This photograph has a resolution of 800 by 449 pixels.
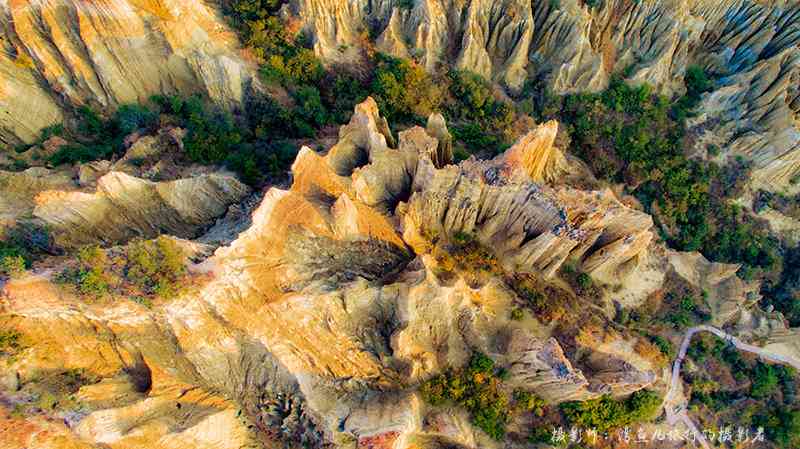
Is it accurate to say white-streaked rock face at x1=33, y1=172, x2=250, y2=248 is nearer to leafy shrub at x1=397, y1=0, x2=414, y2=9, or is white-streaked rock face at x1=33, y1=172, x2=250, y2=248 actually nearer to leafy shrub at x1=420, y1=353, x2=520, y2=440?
leafy shrub at x1=420, y1=353, x2=520, y2=440

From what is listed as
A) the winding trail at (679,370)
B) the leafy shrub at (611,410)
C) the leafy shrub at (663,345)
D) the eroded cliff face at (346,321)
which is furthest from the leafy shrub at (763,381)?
the leafy shrub at (611,410)

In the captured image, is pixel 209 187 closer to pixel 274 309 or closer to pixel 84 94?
pixel 274 309

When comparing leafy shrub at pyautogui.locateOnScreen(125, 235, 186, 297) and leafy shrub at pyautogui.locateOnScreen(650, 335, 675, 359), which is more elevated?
leafy shrub at pyautogui.locateOnScreen(125, 235, 186, 297)

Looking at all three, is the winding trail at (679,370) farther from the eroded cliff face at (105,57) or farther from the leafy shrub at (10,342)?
the eroded cliff face at (105,57)

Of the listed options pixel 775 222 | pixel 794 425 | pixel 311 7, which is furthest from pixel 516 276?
pixel 775 222

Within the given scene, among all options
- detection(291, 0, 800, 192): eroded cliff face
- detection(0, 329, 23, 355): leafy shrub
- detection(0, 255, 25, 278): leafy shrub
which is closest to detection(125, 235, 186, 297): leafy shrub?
detection(0, 255, 25, 278): leafy shrub

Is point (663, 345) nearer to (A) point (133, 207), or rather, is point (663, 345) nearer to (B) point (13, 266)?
(A) point (133, 207)
